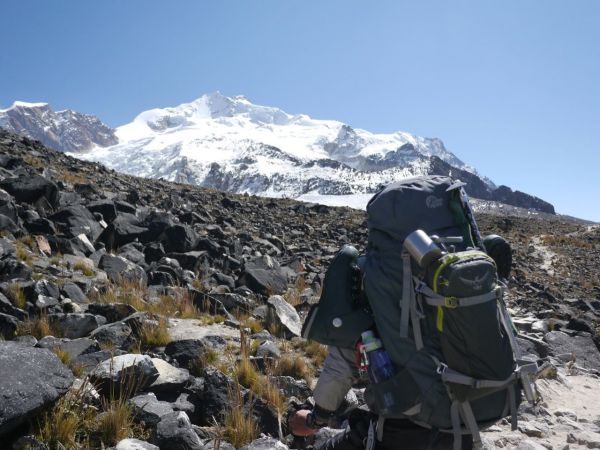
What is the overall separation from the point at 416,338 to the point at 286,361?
340 centimetres

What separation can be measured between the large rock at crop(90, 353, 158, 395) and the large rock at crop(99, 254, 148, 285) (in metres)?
4.06

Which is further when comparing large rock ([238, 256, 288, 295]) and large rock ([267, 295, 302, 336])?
large rock ([238, 256, 288, 295])

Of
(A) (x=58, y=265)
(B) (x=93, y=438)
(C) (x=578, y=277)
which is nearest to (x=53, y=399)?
(B) (x=93, y=438)

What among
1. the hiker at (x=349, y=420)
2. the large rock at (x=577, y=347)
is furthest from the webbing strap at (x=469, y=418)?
the large rock at (x=577, y=347)

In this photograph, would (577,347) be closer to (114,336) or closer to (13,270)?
(114,336)

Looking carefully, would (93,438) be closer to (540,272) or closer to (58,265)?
(58,265)

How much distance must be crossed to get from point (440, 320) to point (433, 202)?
2.48 ft

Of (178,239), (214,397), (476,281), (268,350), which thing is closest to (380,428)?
(476,281)

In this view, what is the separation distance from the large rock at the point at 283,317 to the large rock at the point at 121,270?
8.35 ft

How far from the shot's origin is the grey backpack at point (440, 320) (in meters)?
2.53

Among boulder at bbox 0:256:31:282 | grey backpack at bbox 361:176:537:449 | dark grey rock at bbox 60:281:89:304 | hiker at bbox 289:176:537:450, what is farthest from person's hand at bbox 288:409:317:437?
boulder at bbox 0:256:31:282

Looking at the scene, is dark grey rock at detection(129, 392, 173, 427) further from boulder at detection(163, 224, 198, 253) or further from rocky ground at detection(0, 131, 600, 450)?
boulder at detection(163, 224, 198, 253)

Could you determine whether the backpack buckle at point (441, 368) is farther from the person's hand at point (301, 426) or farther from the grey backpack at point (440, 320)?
the person's hand at point (301, 426)

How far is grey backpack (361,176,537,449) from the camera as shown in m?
2.53
